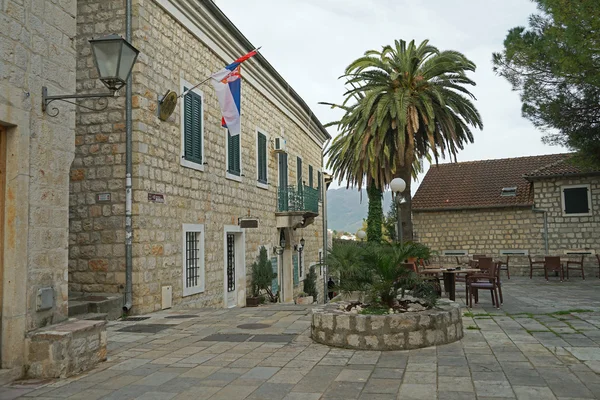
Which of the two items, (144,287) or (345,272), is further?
(144,287)

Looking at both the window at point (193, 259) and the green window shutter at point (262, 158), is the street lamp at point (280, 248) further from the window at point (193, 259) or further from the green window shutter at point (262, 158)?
the window at point (193, 259)

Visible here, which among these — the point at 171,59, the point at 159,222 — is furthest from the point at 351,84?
the point at 159,222

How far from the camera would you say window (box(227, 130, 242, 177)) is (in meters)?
13.0

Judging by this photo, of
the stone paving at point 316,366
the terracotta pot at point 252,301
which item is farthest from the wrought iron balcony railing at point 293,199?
the stone paving at point 316,366

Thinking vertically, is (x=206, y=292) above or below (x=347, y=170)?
below

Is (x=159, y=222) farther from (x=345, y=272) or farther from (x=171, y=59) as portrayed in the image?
(x=345, y=272)

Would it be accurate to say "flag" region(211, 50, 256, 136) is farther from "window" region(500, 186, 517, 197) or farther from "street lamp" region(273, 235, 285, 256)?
"window" region(500, 186, 517, 197)

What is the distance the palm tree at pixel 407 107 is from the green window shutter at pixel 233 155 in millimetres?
5597

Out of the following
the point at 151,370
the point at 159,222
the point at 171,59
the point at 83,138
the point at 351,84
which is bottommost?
the point at 151,370

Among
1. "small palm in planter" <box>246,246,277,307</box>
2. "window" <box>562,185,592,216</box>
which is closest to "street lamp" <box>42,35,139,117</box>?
"small palm in planter" <box>246,246,277,307</box>

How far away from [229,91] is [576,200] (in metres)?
16.2

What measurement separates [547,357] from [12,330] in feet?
18.0

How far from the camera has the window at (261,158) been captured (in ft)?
50.3

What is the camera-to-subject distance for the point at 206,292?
11414mm
